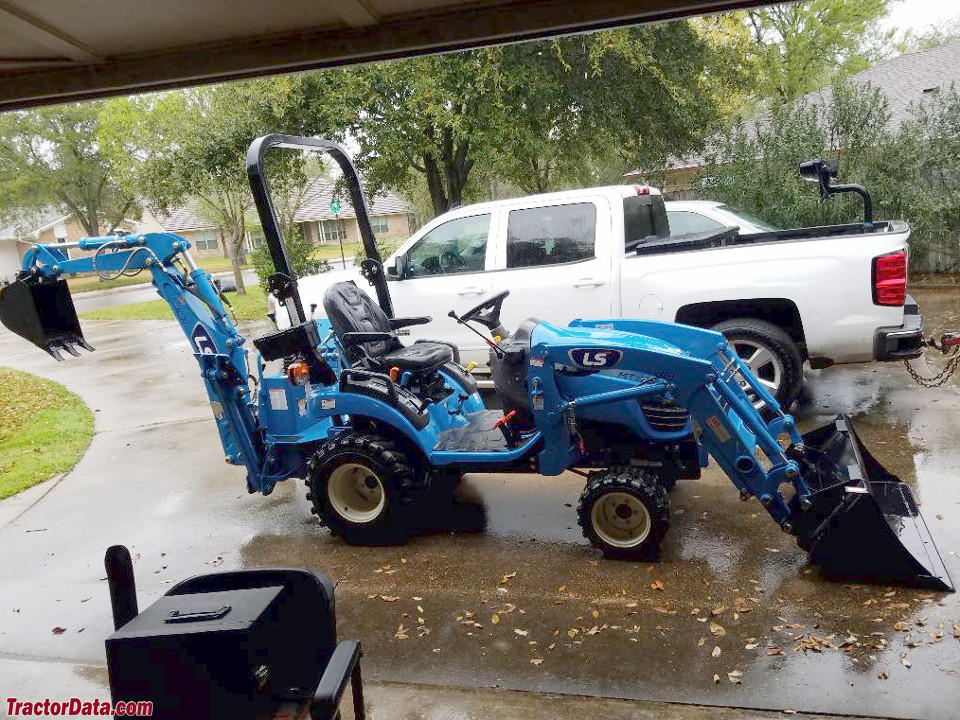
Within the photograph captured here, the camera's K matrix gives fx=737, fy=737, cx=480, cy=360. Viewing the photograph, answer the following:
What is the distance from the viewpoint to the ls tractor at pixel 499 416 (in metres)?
3.92

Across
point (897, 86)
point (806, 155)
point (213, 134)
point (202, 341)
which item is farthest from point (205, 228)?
point (202, 341)

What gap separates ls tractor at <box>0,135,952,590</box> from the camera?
154 inches

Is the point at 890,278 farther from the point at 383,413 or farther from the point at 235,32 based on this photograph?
the point at 235,32

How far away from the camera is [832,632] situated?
3.47m

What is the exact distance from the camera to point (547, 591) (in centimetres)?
409

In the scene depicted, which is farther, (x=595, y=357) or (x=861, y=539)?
(x=595, y=357)

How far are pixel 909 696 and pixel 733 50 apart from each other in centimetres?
1470

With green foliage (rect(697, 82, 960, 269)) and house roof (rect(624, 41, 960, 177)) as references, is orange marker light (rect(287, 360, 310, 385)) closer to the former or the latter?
green foliage (rect(697, 82, 960, 269))

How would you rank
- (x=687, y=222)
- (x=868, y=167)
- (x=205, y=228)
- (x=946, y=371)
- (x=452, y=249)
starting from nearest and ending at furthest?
(x=946, y=371)
(x=452, y=249)
(x=687, y=222)
(x=868, y=167)
(x=205, y=228)

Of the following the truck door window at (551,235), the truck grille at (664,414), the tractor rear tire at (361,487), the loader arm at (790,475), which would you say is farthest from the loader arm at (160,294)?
the truck door window at (551,235)

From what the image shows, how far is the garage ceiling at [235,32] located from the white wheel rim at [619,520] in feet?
8.28

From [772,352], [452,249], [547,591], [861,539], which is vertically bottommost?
[547,591]

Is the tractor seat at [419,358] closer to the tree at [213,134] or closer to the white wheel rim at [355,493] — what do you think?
the white wheel rim at [355,493]

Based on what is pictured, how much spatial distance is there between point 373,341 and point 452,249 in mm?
2332
